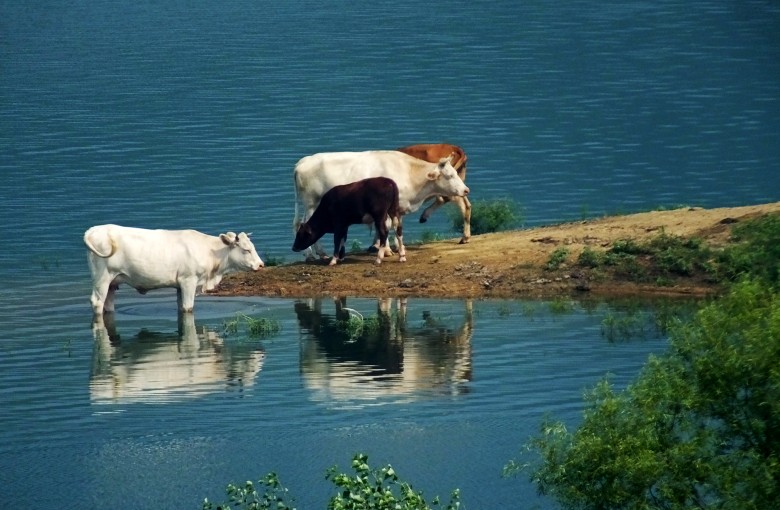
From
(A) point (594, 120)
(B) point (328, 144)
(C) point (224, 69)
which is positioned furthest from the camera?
(C) point (224, 69)

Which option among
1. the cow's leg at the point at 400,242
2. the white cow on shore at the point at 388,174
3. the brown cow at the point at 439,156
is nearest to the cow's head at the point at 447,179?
the white cow on shore at the point at 388,174

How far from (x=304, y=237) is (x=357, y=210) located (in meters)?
1.00

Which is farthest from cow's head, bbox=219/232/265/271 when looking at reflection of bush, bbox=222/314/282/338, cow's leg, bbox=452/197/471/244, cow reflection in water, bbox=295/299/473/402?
cow's leg, bbox=452/197/471/244

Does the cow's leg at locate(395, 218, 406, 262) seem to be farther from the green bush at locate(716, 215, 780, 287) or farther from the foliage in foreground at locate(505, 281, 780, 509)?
the foliage in foreground at locate(505, 281, 780, 509)

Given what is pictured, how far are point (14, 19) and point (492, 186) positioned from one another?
47.1m

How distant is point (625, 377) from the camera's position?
21.9m

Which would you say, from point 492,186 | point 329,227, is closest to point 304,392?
point 329,227

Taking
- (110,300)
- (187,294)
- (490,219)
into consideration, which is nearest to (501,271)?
(187,294)

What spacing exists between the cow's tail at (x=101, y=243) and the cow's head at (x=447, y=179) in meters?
5.10

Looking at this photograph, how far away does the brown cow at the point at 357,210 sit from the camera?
27.3 meters

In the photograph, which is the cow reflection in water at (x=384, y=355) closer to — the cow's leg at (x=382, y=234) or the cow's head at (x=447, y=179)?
the cow's leg at (x=382, y=234)

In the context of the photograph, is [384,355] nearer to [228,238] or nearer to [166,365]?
[166,365]

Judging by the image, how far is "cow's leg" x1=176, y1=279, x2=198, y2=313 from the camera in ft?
84.9

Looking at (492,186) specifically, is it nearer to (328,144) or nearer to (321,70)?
(328,144)
